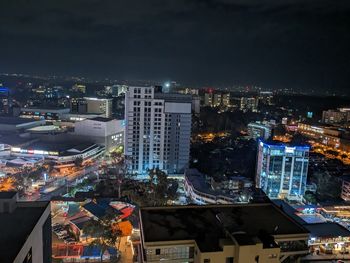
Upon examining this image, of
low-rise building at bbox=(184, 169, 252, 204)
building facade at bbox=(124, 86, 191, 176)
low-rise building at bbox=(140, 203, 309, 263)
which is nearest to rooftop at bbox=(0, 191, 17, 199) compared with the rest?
low-rise building at bbox=(140, 203, 309, 263)

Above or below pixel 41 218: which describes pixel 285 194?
below

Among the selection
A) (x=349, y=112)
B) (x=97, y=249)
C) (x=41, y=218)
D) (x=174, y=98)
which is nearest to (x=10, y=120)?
(x=174, y=98)

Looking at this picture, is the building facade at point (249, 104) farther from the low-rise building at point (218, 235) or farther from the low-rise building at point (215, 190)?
the low-rise building at point (218, 235)

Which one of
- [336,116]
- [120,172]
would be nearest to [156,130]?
[120,172]

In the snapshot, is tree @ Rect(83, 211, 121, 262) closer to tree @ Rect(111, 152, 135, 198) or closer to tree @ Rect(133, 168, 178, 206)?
tree @ Rect(133, 168, 178, 206)

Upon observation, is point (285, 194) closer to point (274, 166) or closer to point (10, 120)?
point (274, 166)

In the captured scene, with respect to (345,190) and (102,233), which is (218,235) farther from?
(345,190)
